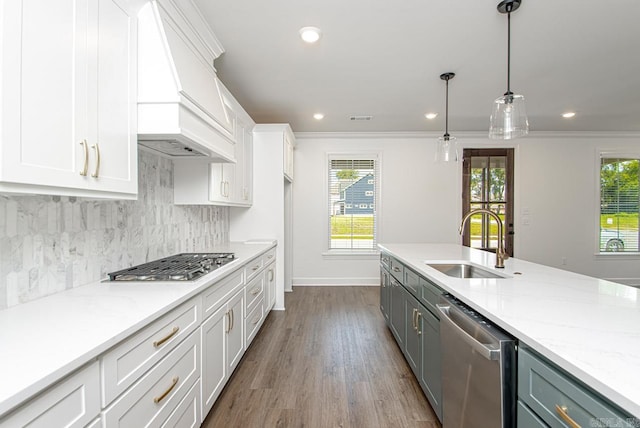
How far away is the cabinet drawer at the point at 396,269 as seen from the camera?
256 centimetres

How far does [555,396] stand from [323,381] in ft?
5.62

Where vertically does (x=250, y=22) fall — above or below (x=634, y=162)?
above

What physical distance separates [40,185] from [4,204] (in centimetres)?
41

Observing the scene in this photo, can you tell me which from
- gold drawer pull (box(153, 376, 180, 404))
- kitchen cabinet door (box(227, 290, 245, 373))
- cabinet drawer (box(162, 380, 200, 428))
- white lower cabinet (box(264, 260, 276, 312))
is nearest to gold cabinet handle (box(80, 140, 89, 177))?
gold drawer pull (box(153, 376, 180, 404))

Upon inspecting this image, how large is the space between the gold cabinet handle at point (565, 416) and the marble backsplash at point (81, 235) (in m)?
1.98

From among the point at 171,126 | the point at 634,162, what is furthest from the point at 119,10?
the point at 634,162

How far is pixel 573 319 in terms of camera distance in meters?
1.05

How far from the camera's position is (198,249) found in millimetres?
2984

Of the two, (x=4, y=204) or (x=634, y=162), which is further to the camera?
(x=634, y=162)

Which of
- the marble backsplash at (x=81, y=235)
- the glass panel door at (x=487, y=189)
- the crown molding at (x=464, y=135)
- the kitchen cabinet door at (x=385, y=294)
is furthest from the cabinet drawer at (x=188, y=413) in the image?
the glass panel door at (x=487, y=189)

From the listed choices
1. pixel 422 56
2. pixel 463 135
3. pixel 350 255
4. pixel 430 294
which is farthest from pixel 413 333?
pixel 463 135

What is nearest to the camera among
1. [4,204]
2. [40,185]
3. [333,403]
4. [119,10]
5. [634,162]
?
[40,185]

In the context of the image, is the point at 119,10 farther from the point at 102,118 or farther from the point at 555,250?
the point at 555,250

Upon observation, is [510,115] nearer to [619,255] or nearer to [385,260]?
[385,260]
